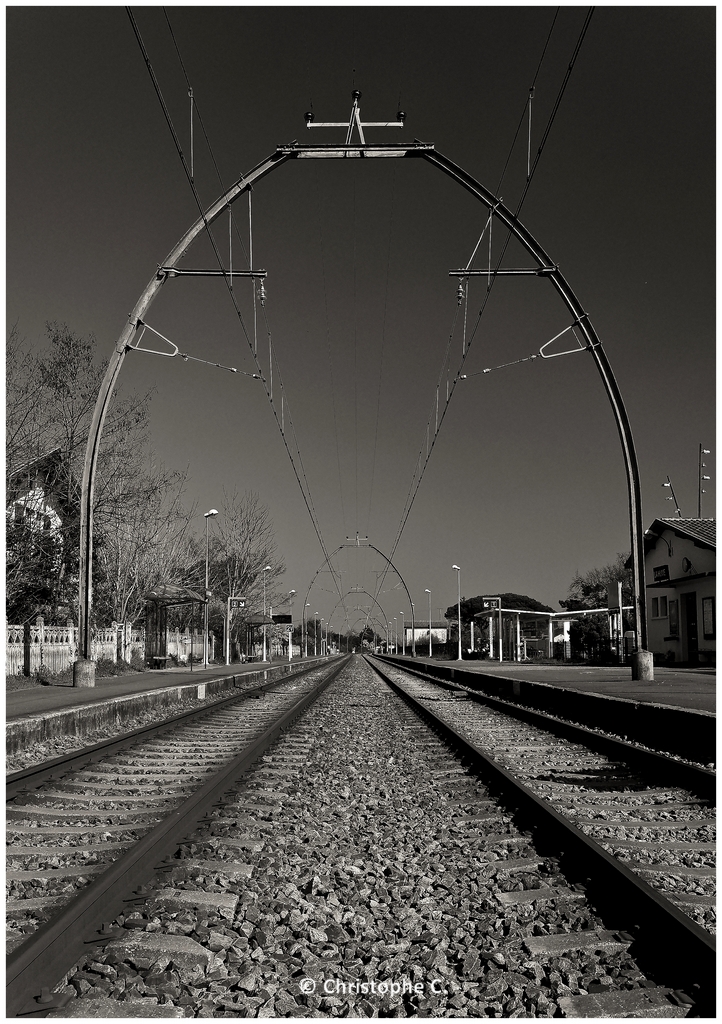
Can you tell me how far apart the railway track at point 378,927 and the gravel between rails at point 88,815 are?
17.5 inches

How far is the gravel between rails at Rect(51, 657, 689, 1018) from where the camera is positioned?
3156 millimetres

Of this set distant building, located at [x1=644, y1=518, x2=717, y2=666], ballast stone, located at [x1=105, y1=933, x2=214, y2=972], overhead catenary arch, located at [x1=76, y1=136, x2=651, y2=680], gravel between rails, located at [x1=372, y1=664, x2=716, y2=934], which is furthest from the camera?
distant building, located at [x1=644, y1=518, x2=717, y2=666]

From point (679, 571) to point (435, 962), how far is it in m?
40.2

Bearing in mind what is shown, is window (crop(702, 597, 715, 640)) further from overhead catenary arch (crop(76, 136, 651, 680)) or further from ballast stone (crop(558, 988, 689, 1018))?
ballast stone (crop(558, 988, 689, 1018))

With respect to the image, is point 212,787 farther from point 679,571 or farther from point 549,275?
point 679,571

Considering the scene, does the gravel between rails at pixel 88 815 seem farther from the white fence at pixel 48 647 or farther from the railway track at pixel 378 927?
the white fence at pixel 48 647

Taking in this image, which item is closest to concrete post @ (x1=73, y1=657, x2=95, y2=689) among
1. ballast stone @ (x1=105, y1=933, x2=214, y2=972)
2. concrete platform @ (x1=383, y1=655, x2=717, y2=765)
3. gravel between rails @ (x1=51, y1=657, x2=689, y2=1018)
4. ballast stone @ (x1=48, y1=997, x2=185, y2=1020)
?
concrete platform @ (x1=383, y1=655, x2=717, y2=765)

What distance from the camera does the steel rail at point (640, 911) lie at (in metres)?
3.19

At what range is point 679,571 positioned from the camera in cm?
4069

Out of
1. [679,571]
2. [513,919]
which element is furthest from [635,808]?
[679,571]

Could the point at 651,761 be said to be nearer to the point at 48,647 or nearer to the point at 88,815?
the point at 88,815

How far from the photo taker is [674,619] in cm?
4022

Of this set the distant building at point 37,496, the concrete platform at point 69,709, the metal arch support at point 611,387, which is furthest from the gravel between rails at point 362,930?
the distant building at point 37,496

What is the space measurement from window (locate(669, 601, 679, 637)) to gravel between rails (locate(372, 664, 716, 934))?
1206 inches
